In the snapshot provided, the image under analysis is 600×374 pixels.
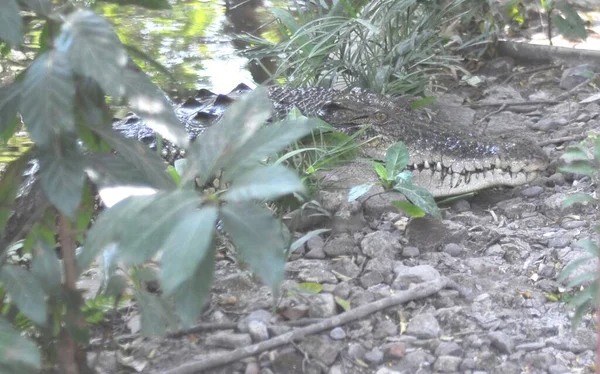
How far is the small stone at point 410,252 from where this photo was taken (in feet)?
8.46

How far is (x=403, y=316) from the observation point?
2146 millimetres

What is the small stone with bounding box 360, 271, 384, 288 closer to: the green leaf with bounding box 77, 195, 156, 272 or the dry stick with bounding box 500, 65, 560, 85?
the green leaf with bounding box 77, 195, 156, 272

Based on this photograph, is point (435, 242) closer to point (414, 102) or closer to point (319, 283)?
point (319, 283)

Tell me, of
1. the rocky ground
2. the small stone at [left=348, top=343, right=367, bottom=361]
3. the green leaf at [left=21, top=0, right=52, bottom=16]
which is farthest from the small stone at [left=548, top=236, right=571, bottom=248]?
the green leaf at [left=21, top=0, right=52, bottom=16]

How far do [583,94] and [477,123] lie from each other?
0.63 metres

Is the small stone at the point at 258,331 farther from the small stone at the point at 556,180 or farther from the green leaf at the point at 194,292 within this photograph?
the small stone at the point at 556,180

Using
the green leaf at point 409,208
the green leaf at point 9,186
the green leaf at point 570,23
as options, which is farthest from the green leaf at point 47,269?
the green leaf at point 570,23

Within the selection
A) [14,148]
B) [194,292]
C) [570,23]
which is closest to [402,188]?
[570,23]

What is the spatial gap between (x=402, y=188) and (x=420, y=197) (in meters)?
0.08

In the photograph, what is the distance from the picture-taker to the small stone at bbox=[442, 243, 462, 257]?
2602 millimetres

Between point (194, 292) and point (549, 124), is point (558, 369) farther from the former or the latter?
point (549, 124)

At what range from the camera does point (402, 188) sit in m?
2.74

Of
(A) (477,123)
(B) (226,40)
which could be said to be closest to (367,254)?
(A) (477,123)

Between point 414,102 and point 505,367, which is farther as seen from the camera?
point 414,102
